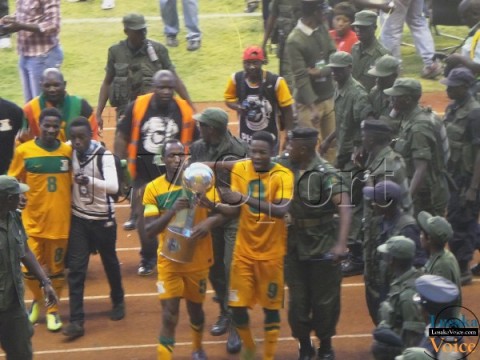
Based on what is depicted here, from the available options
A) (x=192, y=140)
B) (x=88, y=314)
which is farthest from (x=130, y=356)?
(x=192, y=140)

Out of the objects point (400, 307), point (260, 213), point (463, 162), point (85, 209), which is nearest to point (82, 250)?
point (85, 209)

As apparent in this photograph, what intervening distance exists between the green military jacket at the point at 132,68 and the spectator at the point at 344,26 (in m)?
2.60

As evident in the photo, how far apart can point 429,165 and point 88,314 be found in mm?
3573

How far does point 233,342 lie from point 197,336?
49 centimetres

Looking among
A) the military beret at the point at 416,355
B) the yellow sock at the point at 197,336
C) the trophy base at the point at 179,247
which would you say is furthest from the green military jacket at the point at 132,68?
the military beret at the point at 416,355

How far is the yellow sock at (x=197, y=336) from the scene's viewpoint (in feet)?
34.6

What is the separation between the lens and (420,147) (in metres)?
11.4

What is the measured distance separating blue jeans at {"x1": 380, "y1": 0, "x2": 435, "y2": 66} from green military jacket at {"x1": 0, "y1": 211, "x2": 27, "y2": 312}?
893 cm

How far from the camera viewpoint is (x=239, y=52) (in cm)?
1980

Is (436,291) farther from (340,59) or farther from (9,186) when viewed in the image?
(340,59)

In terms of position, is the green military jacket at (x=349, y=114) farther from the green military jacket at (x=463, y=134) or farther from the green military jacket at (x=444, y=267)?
the green military jacket at (x=444, y=267)

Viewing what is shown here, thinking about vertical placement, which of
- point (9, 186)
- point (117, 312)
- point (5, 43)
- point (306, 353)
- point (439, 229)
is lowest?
point (5, 43)

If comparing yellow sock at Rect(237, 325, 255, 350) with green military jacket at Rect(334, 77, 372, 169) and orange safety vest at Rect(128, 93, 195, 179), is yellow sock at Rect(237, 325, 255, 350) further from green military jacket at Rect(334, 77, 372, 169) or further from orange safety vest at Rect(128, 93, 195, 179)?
green military jacket at Rect(334, 77, 372, 169)

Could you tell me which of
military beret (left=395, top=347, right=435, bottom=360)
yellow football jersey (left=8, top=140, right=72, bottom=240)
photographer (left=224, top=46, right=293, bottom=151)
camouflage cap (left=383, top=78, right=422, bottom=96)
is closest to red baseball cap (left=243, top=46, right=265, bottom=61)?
photographer (left=224, top=46, right=293, bottom=151)
